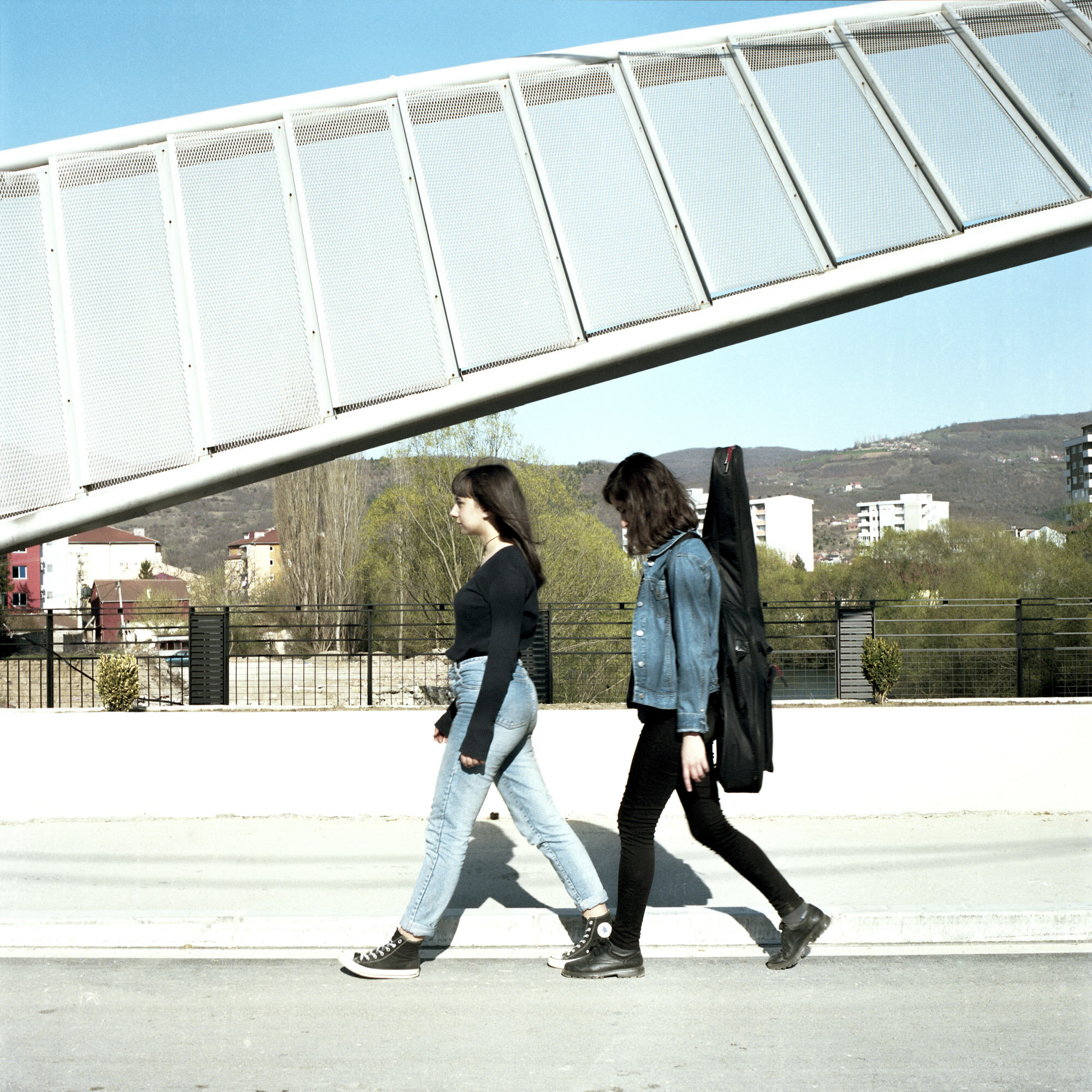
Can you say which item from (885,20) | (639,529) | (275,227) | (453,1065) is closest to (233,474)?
(275,227)

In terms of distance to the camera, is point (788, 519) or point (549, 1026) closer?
point (549, 1026)

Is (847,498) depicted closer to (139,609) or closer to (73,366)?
(139,609)

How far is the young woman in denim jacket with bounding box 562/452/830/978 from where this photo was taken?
3.54 metres

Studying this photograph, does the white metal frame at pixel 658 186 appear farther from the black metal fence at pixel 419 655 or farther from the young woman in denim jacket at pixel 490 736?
the black metal fence at pixel 419 655

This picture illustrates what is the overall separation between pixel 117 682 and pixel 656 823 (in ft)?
23.0

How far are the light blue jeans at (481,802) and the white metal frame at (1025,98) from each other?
4.23 m

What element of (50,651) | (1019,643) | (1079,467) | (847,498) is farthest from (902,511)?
(50,651)

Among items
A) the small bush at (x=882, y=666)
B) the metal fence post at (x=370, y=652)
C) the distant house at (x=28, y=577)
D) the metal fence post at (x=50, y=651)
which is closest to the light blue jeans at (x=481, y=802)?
the small bush at (x=882, y=666)

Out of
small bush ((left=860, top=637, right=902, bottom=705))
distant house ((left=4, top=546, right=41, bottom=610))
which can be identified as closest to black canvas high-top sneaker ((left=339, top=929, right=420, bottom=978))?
small bush ((left=860, top=637, right=902, bottom=705))

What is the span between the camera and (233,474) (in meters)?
5.02

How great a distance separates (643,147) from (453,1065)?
177 inches

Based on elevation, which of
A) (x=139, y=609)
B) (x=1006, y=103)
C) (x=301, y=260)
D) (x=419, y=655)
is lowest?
(x=419, y=655)

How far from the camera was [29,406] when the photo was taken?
4988mm

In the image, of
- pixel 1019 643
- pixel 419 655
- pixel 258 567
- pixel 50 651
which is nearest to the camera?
pixel 50 651
